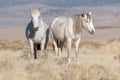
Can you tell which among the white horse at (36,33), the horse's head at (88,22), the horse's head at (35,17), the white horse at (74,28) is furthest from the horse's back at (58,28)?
the horse's head at (88,22)

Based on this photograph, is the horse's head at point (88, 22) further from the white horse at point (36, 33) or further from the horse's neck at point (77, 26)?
the white horse at point (36, 33)

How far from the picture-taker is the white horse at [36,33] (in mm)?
17484

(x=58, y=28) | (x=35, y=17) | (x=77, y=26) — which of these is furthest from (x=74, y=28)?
(x=35, y=17)

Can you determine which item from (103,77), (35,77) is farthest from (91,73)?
(35,77)

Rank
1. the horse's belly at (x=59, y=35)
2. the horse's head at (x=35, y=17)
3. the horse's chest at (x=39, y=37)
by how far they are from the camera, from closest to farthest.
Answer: the horse's belly at (x=59, y=35), the horse's head at (x=35, y=17), the horse's chest at (x=39, y=37)

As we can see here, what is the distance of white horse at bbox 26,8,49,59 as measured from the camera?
17.5 m

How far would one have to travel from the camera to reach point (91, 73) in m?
12.5

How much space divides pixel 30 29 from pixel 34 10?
839 millimetres

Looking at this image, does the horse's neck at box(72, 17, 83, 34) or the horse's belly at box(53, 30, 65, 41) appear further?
the horse's belly at box(53, 30, 65, 41)

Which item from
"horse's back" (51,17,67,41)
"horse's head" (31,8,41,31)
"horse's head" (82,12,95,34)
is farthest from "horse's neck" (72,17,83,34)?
"horse's head" (31,8,41,31)

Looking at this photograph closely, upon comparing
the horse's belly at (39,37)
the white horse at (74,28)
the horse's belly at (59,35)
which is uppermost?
the white horse at (74,28)

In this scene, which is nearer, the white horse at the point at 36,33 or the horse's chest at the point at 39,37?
the white horse at the point at 36,33

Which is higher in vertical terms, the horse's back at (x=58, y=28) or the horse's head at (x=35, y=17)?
the horse's head at (x=35, y=17)

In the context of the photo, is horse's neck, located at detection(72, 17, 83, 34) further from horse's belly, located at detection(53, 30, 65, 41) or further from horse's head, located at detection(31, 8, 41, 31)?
horse's head, located at detection(31, 8, 41, 31)
